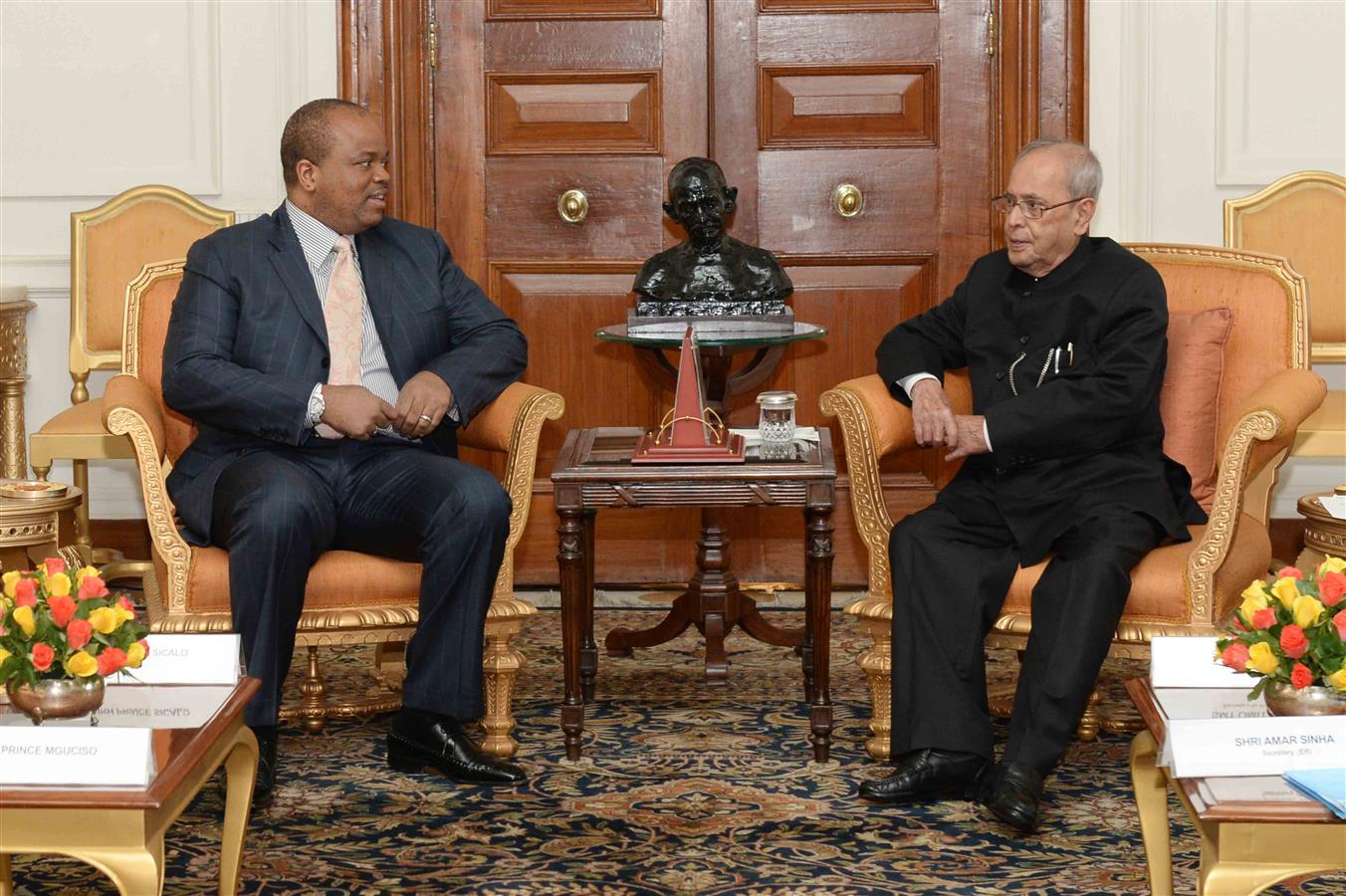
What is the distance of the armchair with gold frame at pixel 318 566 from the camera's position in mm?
3471

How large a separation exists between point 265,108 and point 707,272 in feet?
5.75

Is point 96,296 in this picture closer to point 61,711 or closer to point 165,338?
point 165,338

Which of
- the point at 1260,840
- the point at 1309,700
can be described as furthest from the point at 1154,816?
the point at 1260,840

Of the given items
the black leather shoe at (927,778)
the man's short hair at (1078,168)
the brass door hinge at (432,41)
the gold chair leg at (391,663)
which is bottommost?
the black leather shoe at (927,778)

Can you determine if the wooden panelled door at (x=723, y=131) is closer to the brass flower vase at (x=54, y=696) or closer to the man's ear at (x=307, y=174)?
the man's ear at (x=307, y=174)

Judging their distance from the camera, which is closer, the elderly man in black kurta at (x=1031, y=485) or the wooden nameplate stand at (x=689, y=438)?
the elderly man in black kurta at (x=1031, y=485)

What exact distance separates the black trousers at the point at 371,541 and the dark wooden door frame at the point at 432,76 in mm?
1741

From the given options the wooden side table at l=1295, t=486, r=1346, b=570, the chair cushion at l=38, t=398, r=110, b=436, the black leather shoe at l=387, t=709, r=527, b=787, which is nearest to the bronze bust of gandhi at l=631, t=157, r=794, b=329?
the black leather shoe at l=387, t=709, r=527, b=787

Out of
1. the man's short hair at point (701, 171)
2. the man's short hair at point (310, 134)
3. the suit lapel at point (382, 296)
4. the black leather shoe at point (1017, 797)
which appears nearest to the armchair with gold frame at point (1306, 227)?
the man's short hair at point (701, 171)

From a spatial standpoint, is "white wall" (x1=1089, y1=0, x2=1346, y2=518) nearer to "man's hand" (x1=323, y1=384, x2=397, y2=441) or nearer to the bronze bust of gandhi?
the bronze bust of gandhi

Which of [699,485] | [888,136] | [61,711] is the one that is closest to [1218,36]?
[888,136]

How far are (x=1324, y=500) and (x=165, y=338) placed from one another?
2605 millimetres

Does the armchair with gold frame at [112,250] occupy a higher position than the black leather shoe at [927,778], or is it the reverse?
the armchair with gold frame at [112,250]

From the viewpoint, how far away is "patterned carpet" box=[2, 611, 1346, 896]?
9.75ft
